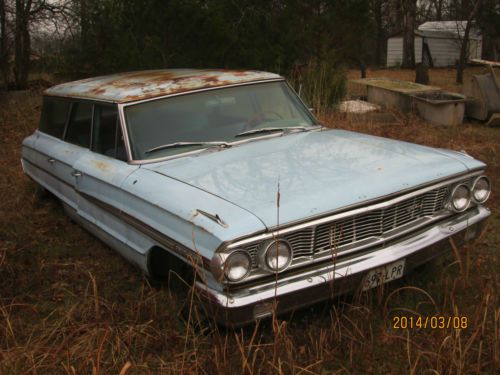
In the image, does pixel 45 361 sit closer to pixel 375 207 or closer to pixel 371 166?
pixel 375 207

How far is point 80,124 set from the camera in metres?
4.51

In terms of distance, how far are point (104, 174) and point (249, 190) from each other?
1295mm

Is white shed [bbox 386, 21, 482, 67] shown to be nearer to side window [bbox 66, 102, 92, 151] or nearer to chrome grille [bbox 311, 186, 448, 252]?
side window [bbox 66, 102, 92, 151]

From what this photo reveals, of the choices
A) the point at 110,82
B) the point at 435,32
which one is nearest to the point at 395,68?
the point at 435,32

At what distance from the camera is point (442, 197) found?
10.9 feet

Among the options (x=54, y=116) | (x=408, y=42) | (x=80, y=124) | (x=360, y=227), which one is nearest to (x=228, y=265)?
(x=360, y=227)

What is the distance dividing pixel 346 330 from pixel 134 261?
1430mm

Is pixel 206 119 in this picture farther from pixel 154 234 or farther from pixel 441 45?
pixel 441 45

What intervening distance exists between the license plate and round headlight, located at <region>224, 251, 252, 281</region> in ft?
2.28

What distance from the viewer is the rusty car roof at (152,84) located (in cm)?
396

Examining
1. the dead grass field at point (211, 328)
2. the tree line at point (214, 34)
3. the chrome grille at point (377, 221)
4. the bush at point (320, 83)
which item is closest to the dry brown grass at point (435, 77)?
the tree line at point (214, 34)

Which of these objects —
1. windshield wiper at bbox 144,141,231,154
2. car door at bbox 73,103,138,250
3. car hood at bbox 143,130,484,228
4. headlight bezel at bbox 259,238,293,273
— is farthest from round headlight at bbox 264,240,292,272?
windshield wiper at bbox 144,141,231,154
